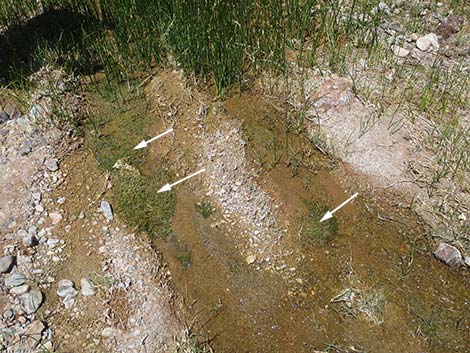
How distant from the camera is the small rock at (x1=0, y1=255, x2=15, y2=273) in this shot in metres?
2.90

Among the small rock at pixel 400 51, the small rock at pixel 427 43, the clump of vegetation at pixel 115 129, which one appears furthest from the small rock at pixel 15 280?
the small rock at pixel 427 43

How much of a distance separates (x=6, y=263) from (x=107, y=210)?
0.69 metres

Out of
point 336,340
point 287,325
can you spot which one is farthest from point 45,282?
point 336,340

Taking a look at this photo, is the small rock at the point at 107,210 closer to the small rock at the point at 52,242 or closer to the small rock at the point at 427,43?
the small rock at the point at 52,242

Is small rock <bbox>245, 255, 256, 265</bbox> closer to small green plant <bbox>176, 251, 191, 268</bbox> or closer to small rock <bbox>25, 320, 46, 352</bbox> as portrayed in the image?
small green plant <bbox>176, 251, 191, 268</bbox>

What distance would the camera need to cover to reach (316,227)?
322 cm

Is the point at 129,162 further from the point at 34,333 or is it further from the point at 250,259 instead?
the point at 34,333

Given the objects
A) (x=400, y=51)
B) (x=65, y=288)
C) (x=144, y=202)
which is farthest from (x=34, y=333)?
(x=400, y=51)

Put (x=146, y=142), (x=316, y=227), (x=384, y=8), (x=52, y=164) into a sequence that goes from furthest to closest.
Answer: (x=384, y=8) → (x=146, y=142) → (x=52, y=164) → (x=316, y=227)

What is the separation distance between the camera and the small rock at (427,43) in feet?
14.4

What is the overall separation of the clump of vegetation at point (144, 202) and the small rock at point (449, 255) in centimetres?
176

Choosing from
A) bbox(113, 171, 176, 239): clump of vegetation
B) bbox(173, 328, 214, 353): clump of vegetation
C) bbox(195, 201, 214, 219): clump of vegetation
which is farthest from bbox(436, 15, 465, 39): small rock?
bbox(173, 328, 214, 353): clump of vegetation

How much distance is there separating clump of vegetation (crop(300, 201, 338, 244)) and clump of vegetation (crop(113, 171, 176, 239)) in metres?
0.91

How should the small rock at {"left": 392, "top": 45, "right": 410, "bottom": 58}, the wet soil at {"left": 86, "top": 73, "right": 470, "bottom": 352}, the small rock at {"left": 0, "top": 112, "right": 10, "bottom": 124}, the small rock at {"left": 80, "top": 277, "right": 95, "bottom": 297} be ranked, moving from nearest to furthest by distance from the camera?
1. the wet soil at {"left": 86, "top": 73, "right": 470, "bottom": 352}
2. the small rock at {"left": 80, "top": 277, "right": 95, "bottom": 297}
3. the small rock at {"left": 0, "top": 112, "right": 10, "bottom": 124}
4. the small rock at {"left": 392, "top": 45, "right": 410, "bottom": 58}
